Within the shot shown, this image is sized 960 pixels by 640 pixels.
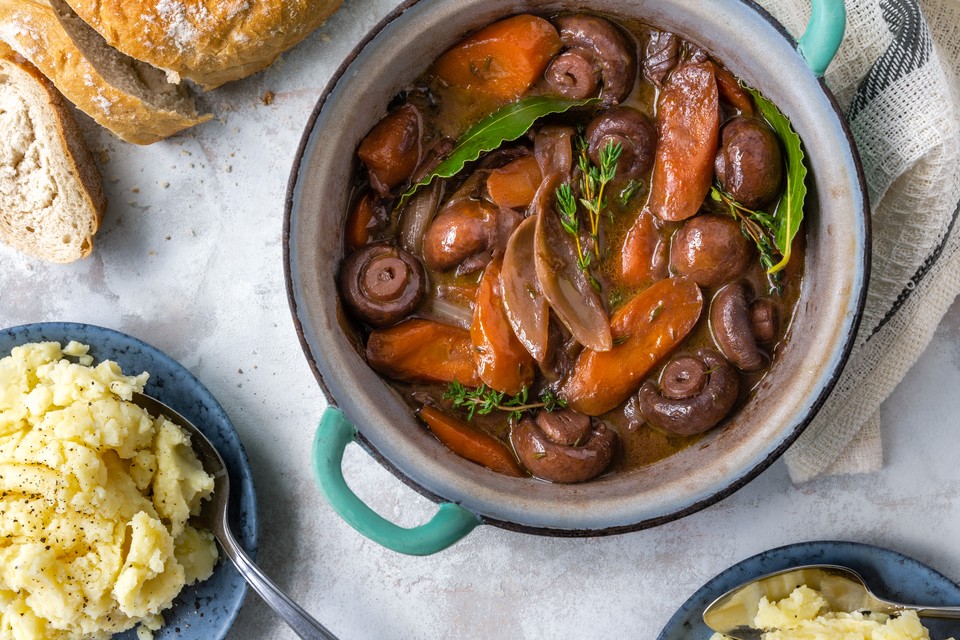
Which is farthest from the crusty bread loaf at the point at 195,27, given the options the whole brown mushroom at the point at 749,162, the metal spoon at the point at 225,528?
the whole brown mushroom at the point at 749,162

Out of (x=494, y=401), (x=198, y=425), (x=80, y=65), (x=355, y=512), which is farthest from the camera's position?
(x=198, y=425)

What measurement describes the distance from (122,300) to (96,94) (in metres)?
0.67

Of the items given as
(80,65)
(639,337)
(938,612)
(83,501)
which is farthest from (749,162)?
(83,501)

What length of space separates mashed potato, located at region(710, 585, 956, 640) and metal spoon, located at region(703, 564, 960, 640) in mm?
24

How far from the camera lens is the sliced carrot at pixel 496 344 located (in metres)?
2.46

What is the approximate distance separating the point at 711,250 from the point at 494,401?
0.70m

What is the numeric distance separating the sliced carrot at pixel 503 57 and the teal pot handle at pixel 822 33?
66 centimetres

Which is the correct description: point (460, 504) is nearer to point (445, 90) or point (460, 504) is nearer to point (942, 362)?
point (445, 90)

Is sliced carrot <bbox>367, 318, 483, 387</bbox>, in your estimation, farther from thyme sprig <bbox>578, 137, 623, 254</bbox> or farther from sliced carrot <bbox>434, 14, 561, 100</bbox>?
sliced carrot <bbox>434, 14, 561, 100</bbox>

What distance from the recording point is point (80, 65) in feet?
8.99

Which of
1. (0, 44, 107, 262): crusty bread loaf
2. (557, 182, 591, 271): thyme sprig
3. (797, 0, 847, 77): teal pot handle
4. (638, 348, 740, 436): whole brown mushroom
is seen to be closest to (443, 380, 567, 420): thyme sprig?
(638, 348, 740, 436): whole brown mushroom

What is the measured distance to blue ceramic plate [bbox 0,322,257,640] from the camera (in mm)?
2828

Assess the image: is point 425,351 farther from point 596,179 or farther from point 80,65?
point 80,65

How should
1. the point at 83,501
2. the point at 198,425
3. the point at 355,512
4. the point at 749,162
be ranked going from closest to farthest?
the point at 355,512, the point at 749,162, the point at 83,501, the point at 198,425
